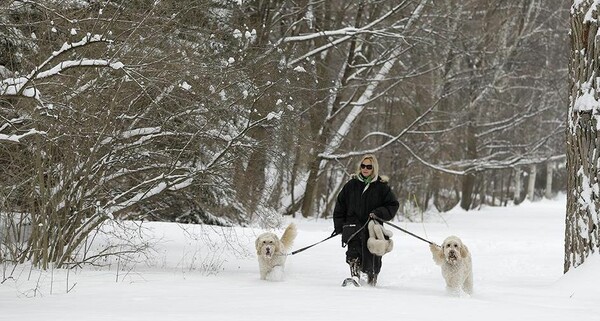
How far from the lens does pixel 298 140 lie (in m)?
14.2

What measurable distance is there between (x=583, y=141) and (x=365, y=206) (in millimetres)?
2788

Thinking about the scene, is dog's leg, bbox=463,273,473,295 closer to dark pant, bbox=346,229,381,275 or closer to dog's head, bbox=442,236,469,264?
dog's head, bbox=442,236,469,264

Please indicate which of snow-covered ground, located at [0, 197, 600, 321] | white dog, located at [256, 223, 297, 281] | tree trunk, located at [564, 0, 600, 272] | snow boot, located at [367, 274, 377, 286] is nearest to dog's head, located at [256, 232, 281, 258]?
white dog, located at [256, 223, 297, 281]

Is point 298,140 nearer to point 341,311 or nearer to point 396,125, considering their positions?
point 341,311

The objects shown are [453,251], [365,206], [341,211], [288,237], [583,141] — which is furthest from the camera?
[288,237]

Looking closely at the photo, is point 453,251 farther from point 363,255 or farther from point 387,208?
point 363,255

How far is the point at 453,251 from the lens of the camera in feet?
31.9

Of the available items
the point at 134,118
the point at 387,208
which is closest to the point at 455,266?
the point at 387,208

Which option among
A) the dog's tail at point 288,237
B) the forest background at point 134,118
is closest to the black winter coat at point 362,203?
the dog's tail at point 288,237

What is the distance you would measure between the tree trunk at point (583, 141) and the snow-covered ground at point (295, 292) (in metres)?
0.36

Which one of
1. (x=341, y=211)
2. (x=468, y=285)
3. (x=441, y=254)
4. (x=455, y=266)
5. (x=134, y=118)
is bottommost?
(x=468, y=285)

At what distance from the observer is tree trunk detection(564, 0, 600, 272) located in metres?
10.7

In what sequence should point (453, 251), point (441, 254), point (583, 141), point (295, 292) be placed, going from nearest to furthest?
point (295, 292) → point (453, 251) → point (441, 254) → point (583, 141)

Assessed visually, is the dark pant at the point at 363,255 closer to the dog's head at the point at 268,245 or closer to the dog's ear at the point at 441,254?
the dog's head at the point at 268,245
